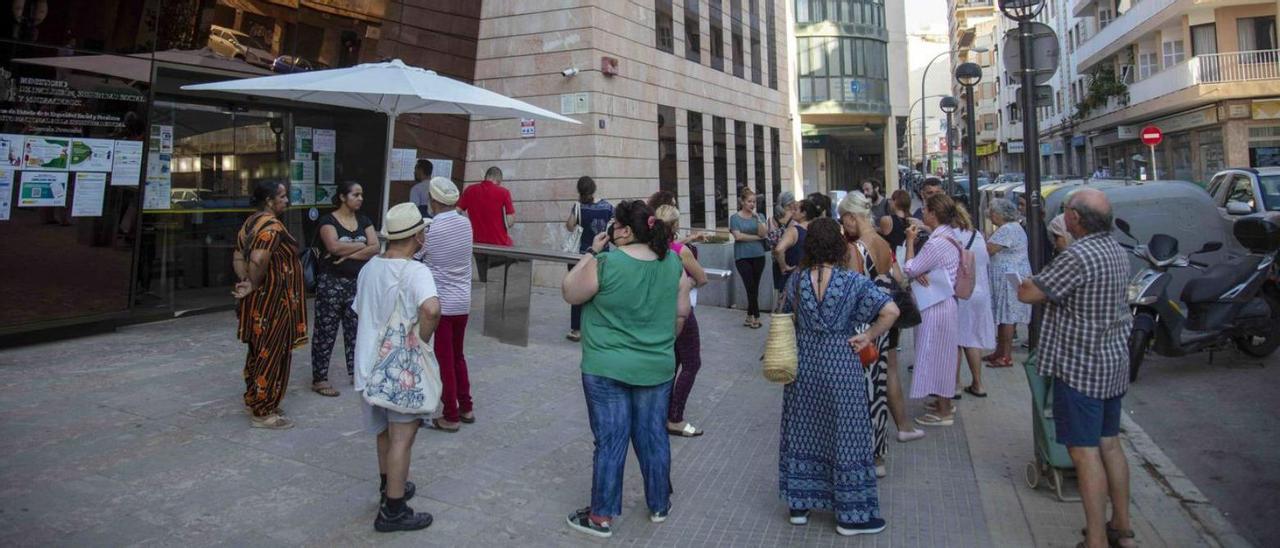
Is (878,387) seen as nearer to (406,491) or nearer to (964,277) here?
(964,277)

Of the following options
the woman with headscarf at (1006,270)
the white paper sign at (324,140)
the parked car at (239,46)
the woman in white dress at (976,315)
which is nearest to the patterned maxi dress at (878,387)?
the woman in white dress at (976,315)

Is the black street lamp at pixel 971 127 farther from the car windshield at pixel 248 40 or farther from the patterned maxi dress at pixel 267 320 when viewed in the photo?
the patterned maxi dress at pixel 267 320

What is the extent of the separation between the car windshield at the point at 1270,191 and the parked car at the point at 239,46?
50.4 ft

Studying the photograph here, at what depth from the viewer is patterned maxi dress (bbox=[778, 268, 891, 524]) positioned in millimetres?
4469

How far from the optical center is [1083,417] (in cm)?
413

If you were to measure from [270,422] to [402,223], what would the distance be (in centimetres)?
227

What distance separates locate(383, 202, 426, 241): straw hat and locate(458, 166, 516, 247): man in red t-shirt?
191 inches

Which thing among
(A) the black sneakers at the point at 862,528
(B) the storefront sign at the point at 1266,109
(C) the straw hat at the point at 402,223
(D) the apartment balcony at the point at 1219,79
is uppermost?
(D) the apartment balcony at the point at 1219,79

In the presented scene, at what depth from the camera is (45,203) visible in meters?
7.95

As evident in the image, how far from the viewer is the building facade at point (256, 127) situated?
796cm

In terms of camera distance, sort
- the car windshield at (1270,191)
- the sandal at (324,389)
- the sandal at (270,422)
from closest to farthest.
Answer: the sandal at (270,422)
the sandal at (324,389)
the car windshield at (1270,191)

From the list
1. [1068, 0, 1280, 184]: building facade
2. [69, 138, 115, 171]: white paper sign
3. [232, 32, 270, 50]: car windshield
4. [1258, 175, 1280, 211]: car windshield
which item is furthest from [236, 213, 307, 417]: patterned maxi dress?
[1068, 0, 1280, 184]: building facade

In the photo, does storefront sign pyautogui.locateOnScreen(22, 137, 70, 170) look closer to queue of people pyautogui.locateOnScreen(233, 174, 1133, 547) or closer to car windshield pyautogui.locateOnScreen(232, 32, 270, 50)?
car windshield pyautogui.locateOnScreen(232, 32, 270, 50)

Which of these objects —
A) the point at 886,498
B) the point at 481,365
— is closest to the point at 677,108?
the point at 481,365
